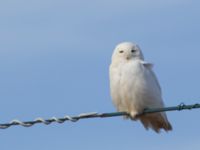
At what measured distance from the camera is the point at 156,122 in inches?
435

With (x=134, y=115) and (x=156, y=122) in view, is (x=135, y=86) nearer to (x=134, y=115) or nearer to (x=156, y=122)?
(x=134, y=115)

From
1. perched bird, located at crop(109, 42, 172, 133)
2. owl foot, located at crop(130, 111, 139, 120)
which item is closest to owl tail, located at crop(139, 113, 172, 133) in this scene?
perched bird, located at crop(109, 42, 172, 133)

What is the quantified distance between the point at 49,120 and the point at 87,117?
1.36 ft

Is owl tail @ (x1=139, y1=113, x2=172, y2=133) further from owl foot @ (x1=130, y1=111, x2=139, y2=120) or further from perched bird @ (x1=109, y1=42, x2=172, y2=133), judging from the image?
owl foot @ (x1=130, y1=111, x2=139, y2=120)

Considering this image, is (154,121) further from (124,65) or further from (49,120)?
(49,120)

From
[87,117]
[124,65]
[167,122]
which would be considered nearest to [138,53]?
[124,65]

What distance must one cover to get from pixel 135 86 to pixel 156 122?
79 cm

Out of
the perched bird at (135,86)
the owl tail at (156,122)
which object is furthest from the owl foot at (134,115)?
the owl tail at (156,122)

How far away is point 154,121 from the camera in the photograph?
11.0 m

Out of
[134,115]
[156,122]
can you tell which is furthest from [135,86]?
[156,122]

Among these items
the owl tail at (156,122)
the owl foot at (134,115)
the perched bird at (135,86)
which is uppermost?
the perched bird at (135,86)

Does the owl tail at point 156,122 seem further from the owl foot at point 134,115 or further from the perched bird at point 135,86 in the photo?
the owl foot at point 134,115

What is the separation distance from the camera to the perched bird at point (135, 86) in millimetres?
10578

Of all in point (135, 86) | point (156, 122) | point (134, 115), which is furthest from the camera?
point (156, 122)
